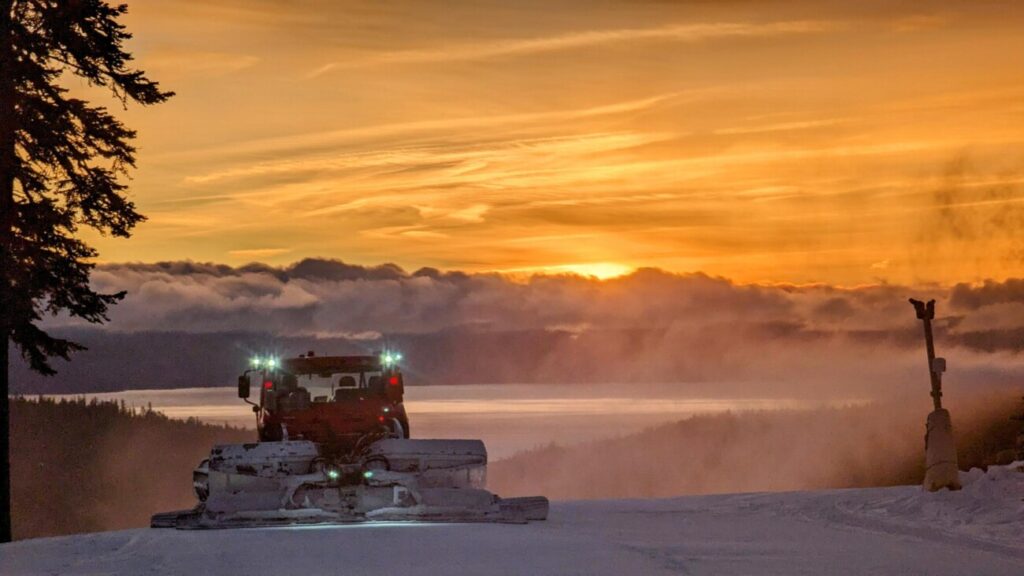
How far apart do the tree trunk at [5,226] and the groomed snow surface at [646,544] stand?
8.73m

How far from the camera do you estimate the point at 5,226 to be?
29906 millimetres

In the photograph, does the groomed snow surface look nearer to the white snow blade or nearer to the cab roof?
the white snow blade

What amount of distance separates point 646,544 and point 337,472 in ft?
20.6

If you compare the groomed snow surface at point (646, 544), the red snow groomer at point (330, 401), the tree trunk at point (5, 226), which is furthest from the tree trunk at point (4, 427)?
the groomed snow surface at point (646, 544)

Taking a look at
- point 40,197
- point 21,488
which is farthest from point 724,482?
point 40,197

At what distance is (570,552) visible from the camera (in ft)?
59.3

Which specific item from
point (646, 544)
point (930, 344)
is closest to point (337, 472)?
point (646, 544)

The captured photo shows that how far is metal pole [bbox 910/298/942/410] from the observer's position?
80.4ft

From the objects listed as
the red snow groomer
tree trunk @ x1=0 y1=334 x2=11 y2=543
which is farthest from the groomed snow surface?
tree trunk @ x1=0 y1=334 x2=11 y2=543

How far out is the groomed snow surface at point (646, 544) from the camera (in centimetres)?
1680

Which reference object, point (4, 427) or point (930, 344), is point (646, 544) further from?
point (4, 427)

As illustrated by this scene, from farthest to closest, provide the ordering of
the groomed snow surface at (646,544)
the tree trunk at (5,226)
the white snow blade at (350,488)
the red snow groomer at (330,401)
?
the tree trunk at (5,226) < the red snow groomer at (330,401) < the white snow blade at (350,488) < the groomed snow surface at (646,544)

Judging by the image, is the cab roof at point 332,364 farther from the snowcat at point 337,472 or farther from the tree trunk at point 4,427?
the tree trunk at point 4,427

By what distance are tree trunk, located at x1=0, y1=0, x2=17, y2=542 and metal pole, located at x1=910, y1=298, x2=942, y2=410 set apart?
57.9 ft
